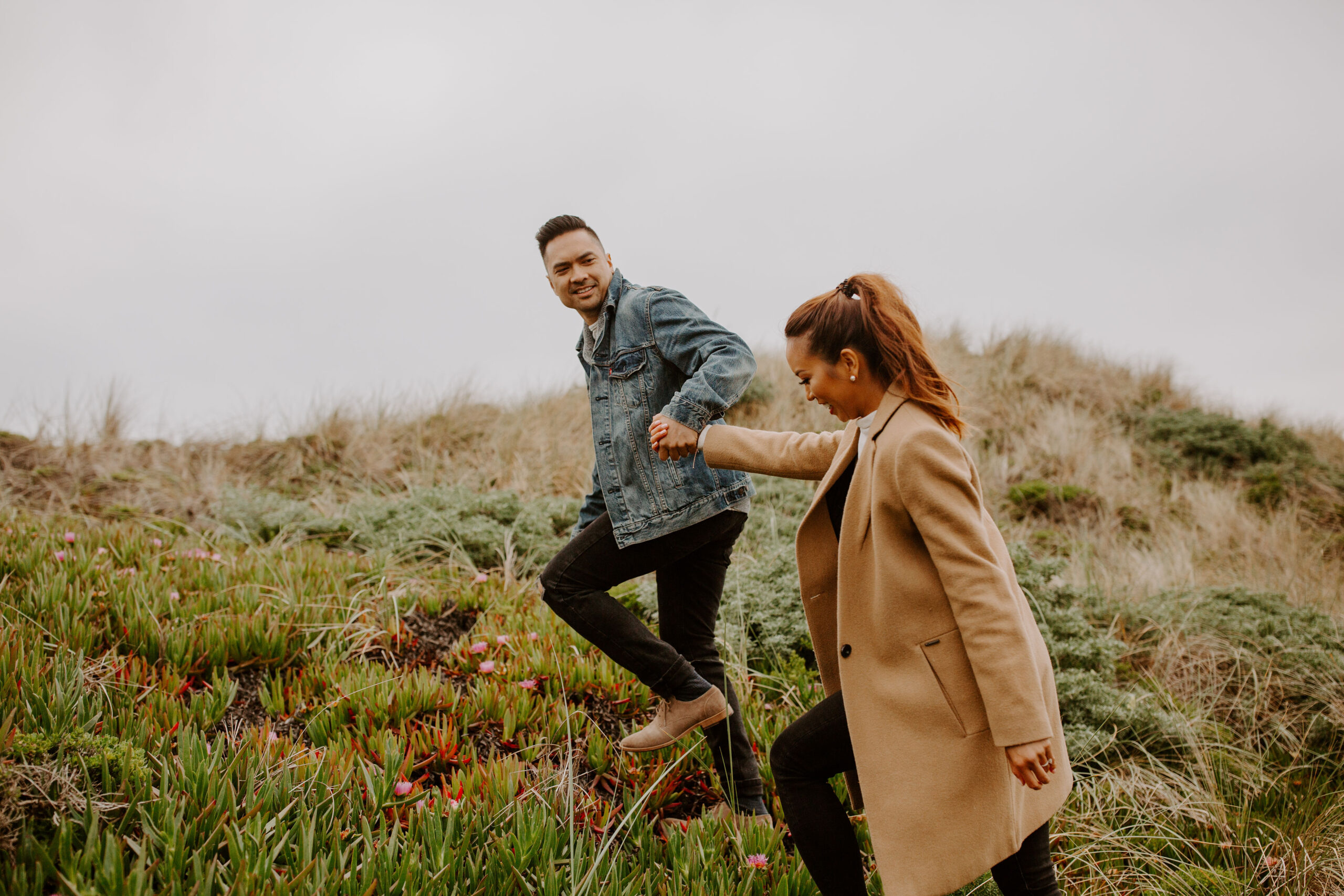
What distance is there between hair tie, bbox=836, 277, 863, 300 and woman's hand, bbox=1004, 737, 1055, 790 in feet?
4.20

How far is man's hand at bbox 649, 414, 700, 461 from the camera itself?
2.45 m

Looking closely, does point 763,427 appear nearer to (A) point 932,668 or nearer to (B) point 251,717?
(B) point 251,717

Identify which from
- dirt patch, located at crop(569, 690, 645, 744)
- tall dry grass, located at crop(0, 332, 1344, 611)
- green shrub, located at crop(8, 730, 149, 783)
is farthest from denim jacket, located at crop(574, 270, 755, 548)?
tall dry grass, located at crop(0, 332, 1344, 611)

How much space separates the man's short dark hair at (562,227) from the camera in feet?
10.0

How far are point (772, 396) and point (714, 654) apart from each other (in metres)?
8.52

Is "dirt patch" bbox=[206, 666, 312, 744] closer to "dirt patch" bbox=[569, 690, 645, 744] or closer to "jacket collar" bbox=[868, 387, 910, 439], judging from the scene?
"dirt patch" bbox=[569, 690, 645, 744]

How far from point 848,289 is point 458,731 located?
2.52 m

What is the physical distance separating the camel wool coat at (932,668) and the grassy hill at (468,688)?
64cm

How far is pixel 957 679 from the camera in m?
1.92

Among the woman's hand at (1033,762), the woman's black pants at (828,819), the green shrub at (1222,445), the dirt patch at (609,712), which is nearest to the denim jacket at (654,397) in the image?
the woman's black pants at (828,819)

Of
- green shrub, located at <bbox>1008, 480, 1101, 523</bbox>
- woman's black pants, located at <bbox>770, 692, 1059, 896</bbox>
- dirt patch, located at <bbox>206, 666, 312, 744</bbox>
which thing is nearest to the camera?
woman's black pants, located at <bbox>770, 692, 1059, 896</bbox>

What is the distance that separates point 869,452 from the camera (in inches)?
81.7

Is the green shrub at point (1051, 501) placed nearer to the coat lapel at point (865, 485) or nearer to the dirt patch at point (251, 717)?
the coat lapel at point (865, 485)

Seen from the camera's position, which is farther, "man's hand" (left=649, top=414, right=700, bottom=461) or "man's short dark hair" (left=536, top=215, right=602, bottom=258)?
"man's short dark hair" (left=536, top=215, right=602, bottom=258)
